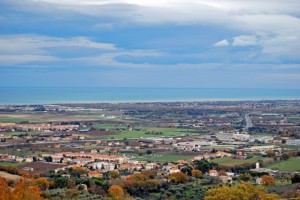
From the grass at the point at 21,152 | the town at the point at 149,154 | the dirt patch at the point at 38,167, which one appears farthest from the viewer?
the grass at the point at 21,152

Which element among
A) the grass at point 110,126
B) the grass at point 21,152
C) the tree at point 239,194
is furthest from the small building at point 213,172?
the grass at point 110,126

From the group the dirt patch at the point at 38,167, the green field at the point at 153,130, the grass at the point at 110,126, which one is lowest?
the dirt patch at the point at 38,167

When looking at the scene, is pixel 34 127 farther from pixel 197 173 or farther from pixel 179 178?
pixel 179 178

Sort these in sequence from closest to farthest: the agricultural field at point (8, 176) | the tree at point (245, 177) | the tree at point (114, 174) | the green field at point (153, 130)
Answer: the agricultural field at point (8, 176) → the tree at point (245, 177) → the tree at point (114, 174) → the green field at point (153, 130)

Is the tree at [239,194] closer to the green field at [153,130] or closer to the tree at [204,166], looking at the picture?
the tree at [204,166]

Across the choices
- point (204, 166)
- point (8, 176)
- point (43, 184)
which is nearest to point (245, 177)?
point (204, 166)

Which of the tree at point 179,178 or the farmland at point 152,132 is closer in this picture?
the tree at point 179,178

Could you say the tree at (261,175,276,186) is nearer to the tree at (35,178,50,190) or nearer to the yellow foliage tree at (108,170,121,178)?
the yellow foliage tree at (108,170,121,178)
